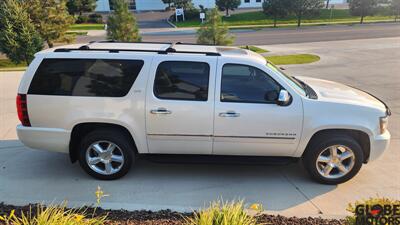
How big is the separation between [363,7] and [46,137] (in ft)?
148

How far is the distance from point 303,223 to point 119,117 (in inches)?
101

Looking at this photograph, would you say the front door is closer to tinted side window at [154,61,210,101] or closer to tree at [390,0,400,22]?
tinted side window at [154,61,210,101]

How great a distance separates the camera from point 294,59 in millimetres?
16031

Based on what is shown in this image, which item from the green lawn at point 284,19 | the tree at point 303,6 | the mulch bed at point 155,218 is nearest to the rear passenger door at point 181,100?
the mulch bed at point 155,218

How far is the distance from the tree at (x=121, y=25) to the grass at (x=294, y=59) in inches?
262

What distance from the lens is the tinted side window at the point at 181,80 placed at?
4.77m

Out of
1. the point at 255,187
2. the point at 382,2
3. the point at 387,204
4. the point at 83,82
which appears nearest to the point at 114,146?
the point at 83,82

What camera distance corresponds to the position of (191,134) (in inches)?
190

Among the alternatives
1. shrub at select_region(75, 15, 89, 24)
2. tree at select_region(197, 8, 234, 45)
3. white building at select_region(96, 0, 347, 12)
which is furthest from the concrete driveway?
white building at select_region(96, 0, 347, 12)

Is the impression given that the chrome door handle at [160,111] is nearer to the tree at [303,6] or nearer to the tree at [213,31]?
the tree at [213,31]

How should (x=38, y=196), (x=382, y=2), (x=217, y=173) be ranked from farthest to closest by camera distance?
1. (x=382, y=2)
2. (x=217, y=173)
3. (x=38, y=196)

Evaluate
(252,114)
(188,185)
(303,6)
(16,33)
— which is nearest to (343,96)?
(252,114)

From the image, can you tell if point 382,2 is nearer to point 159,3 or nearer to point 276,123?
point 159,3

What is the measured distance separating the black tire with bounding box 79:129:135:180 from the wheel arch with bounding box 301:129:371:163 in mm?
2326
